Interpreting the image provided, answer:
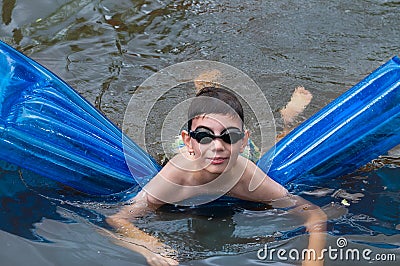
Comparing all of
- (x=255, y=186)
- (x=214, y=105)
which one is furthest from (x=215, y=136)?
(x=255, y=186)

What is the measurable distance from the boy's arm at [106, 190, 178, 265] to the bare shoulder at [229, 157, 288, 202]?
45 centimetres

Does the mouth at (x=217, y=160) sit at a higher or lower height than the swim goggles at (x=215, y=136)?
lower

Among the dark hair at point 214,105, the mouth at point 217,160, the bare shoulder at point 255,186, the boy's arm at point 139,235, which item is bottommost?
the boy's arm at point 139,235

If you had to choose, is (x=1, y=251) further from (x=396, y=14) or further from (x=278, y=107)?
(x=396, y=14)

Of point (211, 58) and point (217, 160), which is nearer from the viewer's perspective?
point (217, 160)

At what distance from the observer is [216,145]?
3.08 m

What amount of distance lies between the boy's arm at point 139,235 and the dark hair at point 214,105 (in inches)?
21.2

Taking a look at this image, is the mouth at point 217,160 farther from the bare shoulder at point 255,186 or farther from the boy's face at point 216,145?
the bare shoulder at point 255,186

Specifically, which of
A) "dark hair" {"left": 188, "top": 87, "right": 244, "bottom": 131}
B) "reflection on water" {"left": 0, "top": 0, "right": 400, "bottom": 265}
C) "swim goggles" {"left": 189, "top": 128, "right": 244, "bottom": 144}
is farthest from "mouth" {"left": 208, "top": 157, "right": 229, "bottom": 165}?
"reflection on water" {"left": 0, "top": 0, "right": 400, "bottom": 265}

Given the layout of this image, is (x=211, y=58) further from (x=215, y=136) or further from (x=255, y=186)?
(x=215, y=136)

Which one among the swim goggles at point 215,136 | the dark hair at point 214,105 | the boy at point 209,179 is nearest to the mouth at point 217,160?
the boy at point 209,179

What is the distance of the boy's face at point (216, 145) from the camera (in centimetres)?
309

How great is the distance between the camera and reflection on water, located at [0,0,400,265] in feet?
10.8

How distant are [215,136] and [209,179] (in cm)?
39
